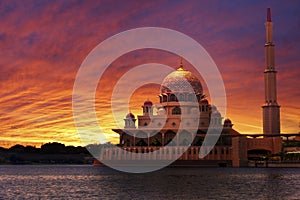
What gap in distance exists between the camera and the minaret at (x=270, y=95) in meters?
134

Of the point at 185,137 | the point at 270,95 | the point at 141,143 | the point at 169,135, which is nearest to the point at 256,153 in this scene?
the point at 270,95

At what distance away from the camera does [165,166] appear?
12456cm

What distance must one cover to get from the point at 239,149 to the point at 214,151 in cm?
634

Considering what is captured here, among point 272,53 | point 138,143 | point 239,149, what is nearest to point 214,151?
point 239,149

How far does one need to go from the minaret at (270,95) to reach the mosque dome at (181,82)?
56.0 feet

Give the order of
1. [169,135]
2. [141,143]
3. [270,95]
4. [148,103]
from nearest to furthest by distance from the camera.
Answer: [141,143], [270,95], [169,135], [148,103]

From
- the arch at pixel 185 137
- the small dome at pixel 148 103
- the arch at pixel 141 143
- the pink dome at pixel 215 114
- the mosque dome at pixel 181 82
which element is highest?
the mosque dome at pixel 181 82

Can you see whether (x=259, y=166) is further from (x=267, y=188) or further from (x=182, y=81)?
(x=267, y=188)

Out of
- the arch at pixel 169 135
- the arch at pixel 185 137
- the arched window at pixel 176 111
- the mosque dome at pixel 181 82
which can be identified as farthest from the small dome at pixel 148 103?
the arch at pixel 185 137

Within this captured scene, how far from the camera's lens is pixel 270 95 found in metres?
134

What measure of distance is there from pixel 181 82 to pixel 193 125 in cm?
1241

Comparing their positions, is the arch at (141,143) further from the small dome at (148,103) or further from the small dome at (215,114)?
the small dome at (215,114)

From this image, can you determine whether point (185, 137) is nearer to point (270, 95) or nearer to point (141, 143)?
point (141, 143)

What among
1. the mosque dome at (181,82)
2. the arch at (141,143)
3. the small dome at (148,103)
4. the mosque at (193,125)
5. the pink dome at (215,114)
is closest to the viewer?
the mosque at (193,125)
